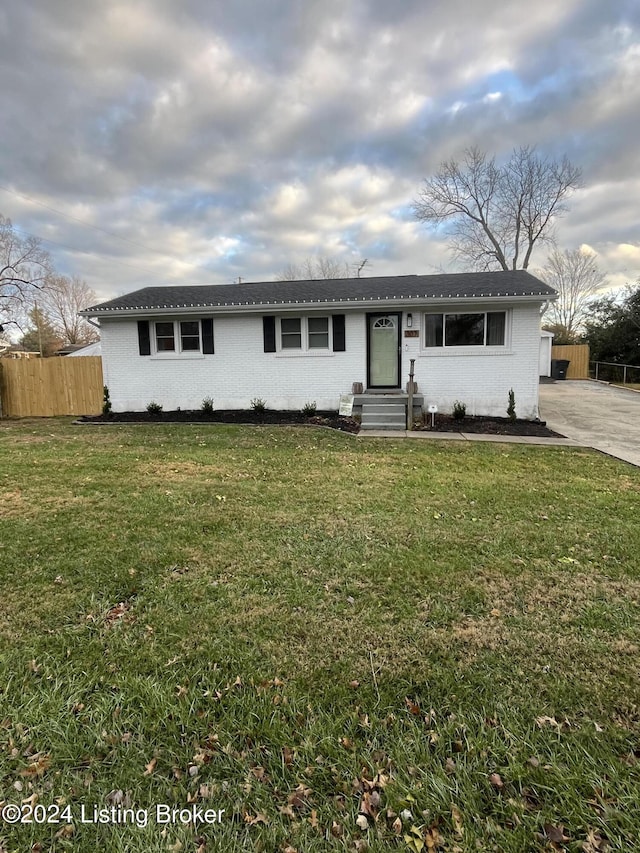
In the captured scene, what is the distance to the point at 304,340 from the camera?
11.6 metres

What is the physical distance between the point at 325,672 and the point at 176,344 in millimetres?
11271

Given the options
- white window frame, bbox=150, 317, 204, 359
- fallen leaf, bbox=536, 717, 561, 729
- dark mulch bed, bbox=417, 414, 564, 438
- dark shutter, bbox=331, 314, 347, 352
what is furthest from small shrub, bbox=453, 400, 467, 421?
fallen leaf, bbox=536, 717, 561, 729

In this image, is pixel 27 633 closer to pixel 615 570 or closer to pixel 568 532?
pixel 615 570

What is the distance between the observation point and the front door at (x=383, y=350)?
11.4m

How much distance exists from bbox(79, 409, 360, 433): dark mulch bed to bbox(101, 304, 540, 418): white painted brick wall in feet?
0.96

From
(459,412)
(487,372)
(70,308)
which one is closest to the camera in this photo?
(459,412)

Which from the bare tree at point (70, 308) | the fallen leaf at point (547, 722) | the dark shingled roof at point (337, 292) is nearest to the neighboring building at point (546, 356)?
the dark shingled roof at point (337, 292)

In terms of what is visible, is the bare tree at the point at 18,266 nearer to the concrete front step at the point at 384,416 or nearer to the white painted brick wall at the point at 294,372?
the white painted brick wall at the point at 294,372

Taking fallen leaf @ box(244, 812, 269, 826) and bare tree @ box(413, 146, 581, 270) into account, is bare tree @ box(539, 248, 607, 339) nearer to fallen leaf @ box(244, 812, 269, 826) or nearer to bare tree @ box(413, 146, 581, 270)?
bare tree @ box(413, 146, 581, 270)

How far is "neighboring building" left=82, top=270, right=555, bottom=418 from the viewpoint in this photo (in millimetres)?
10727

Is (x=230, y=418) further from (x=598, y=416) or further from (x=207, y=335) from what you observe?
(x=598, y=416)

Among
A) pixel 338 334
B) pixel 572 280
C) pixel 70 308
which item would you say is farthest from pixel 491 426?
pixel 70 308

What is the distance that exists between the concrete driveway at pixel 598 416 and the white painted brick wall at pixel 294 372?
1.36 m

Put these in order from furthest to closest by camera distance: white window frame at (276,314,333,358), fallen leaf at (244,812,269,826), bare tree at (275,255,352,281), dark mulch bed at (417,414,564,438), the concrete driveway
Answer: bare tree at (275,255,352,281) → white window frame at (276,314,333,358) → dark mulch bed at (417,414,564,438) → the concrete driveway → fallen leaf at (244,812,269,826)
